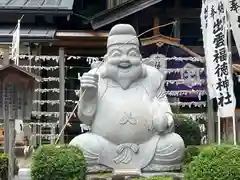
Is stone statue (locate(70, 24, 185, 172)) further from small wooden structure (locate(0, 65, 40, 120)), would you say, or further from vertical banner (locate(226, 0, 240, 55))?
vertical banner (locate(226, 0, 240, 55))

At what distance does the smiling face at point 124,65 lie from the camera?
7.75 m

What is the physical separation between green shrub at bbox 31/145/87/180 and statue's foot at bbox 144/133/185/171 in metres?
1.41

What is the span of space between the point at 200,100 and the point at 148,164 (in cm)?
546

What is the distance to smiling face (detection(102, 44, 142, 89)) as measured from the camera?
25.4 ft

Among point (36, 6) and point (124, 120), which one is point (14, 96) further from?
point (36, 6)

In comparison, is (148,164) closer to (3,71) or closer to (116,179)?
(116,179)

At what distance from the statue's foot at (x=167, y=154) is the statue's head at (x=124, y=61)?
42.1 inches

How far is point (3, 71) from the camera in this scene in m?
6.54

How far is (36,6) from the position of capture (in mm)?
14180

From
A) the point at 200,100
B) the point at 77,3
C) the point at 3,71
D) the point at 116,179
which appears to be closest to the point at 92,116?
the point at 116,179

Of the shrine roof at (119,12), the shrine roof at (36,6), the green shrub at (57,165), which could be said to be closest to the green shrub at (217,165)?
the green shrub at (57,165)

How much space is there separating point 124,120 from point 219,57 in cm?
208

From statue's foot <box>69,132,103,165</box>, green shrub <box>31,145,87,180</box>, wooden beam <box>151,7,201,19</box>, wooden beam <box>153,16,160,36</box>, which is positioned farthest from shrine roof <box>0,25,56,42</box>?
green shrub <box>31,145,87,180</box>

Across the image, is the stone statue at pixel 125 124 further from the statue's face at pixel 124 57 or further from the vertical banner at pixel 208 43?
the vertical banner at pixel 208 43
